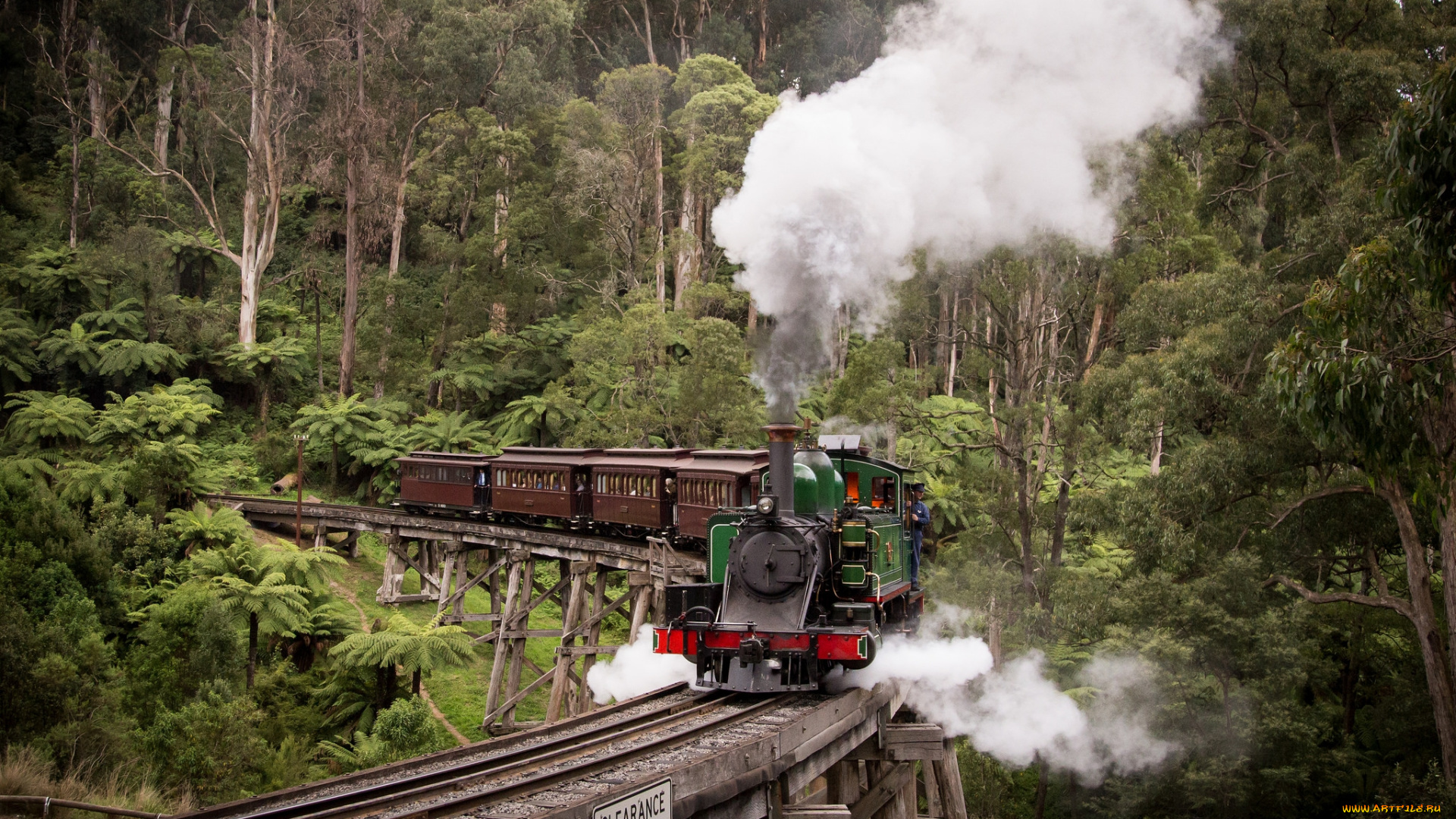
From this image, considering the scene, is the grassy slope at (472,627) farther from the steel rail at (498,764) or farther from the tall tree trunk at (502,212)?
the tall tree trunk at (502,212)

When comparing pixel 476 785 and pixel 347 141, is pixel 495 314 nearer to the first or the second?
pixel 347 141

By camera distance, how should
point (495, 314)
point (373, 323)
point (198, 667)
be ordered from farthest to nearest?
point (495, 314) < point (373, 323) < point (198, 667)

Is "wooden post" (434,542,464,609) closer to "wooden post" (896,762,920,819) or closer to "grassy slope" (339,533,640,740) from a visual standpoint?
"grassy slope" (339,533,640,740)

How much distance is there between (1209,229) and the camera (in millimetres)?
23562

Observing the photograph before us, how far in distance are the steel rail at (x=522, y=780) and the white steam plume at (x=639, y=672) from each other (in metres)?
3.39

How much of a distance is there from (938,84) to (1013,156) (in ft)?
8.42

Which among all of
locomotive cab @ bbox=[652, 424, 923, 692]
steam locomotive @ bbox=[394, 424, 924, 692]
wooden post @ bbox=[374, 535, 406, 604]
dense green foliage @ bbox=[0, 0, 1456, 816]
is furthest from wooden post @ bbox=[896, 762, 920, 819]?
wooden post @ bbox=[374, 535, 406, 604]

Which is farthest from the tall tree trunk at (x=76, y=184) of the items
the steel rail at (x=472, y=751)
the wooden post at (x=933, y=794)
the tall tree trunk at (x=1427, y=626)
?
the tall tree trunk at (x=1427, y=626)

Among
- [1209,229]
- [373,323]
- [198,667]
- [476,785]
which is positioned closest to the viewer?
[476,785]

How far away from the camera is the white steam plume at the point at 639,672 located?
1207 cm

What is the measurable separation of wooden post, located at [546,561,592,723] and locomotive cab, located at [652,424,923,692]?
286 inches

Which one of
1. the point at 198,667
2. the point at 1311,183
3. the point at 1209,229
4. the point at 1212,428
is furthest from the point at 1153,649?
the point at 198,667

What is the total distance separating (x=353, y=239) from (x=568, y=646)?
22112 millimetres

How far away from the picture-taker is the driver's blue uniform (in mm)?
13078
